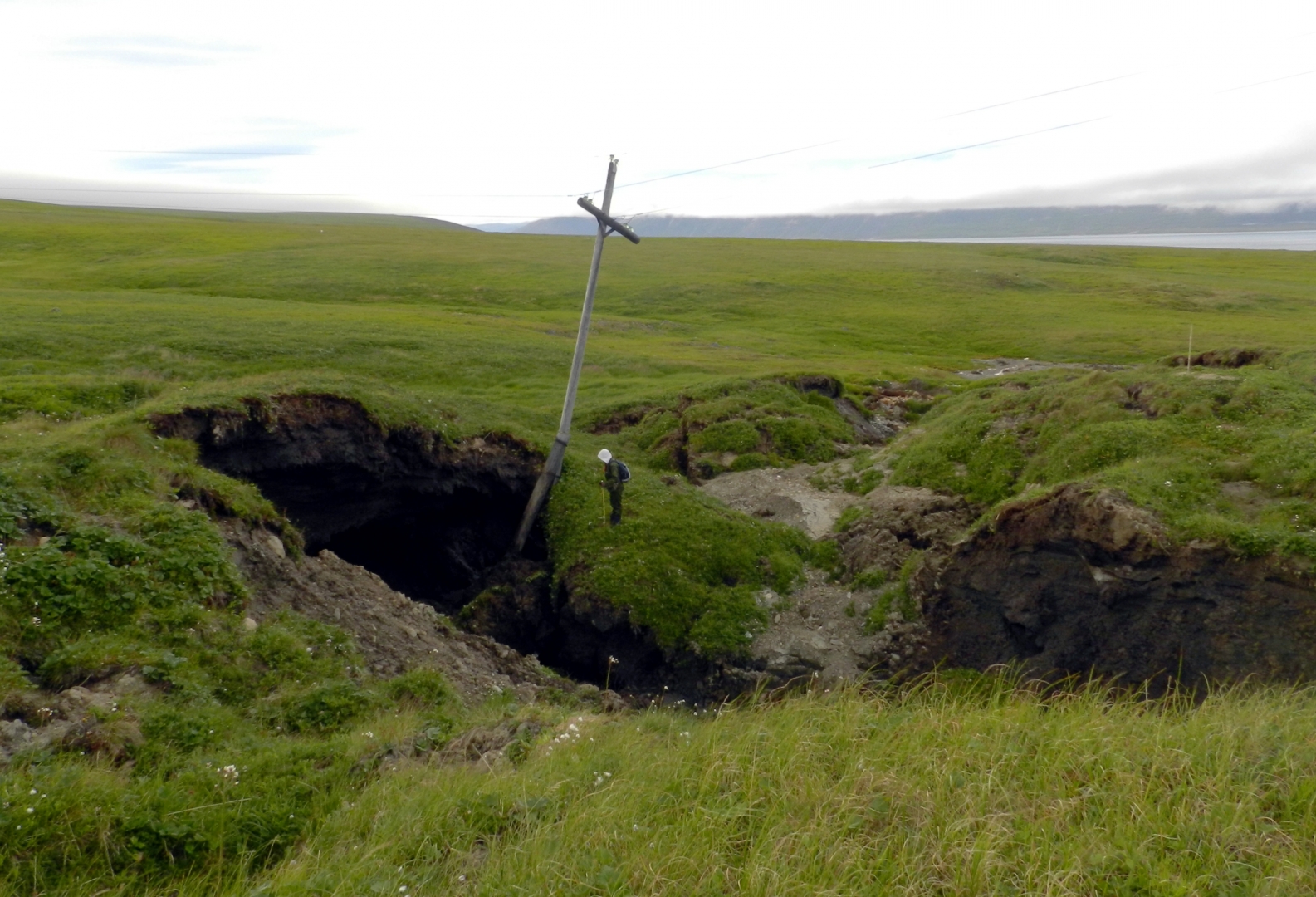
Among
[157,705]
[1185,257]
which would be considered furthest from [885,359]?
[1185,257]

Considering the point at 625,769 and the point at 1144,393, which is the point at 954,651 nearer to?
the point at 1144,393

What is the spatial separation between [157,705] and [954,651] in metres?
13.4

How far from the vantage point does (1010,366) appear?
153ft

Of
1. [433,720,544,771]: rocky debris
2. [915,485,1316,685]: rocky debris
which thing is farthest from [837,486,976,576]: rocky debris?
[433,720,544,771]: rocky debris

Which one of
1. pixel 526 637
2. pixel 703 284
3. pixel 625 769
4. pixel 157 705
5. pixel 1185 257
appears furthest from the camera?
pixel 1185 257

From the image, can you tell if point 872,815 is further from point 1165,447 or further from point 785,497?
point 785,497

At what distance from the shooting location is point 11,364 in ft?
89.9

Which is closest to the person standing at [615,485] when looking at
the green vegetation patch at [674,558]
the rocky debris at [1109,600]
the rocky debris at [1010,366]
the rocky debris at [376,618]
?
the green vegetation patch at [674,558]

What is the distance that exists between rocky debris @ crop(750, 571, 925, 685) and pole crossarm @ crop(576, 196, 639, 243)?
29.6 feet

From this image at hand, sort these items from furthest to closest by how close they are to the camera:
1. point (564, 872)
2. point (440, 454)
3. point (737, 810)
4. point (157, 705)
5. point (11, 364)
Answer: point (11, 364)
point (440, 454)
point (157, 705)
point (737, 810)
point (564, 872)

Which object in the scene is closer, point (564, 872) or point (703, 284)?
point (564, 872)

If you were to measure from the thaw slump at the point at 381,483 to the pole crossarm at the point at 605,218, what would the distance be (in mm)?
5736

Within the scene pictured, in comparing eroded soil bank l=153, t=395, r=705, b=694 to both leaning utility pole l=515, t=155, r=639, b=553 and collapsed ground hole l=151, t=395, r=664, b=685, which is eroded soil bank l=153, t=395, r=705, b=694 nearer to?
collapsed ground hole l=151, t=395, r=664, b=685

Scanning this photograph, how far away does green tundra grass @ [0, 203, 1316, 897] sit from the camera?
5566 mm
